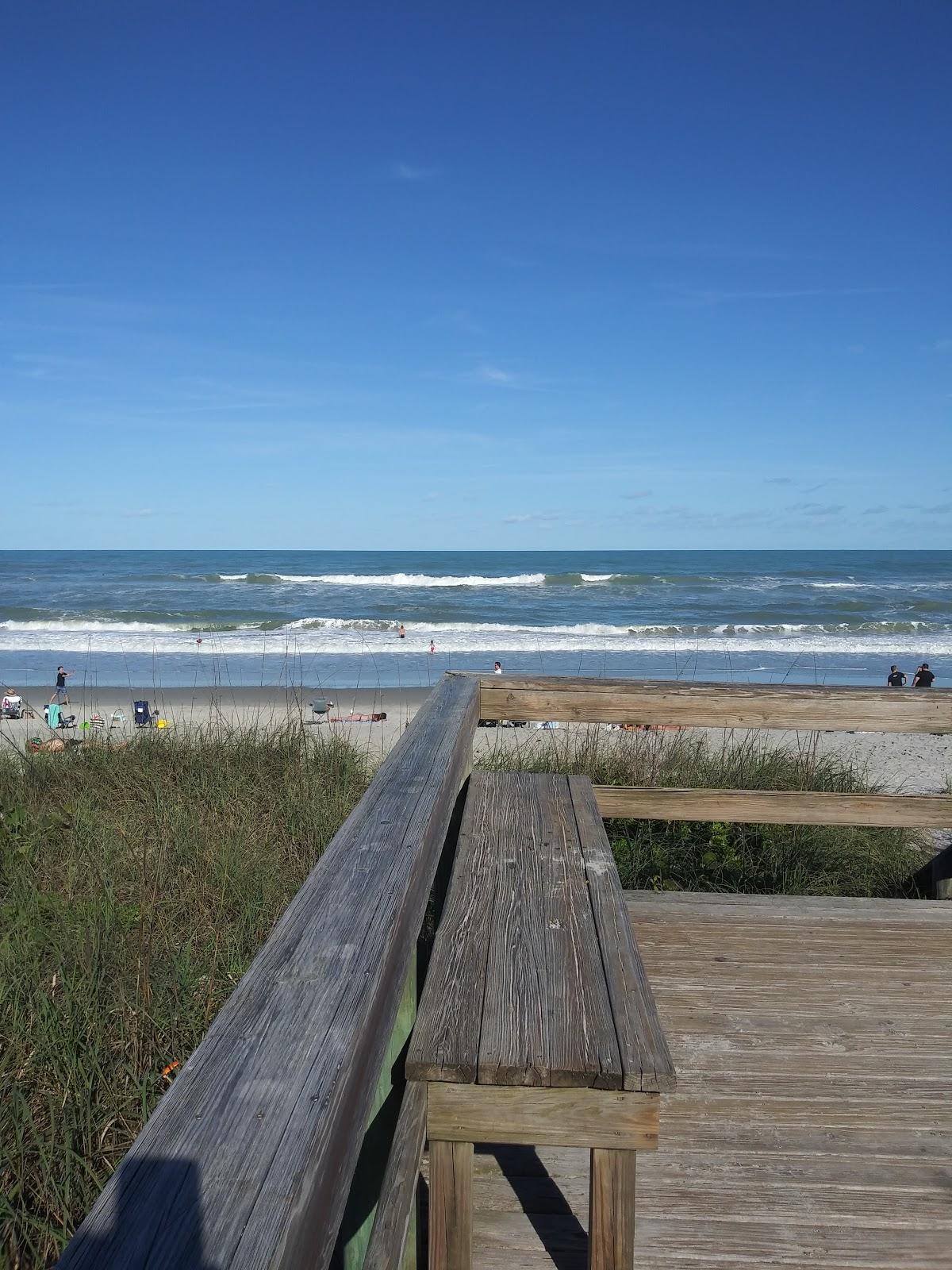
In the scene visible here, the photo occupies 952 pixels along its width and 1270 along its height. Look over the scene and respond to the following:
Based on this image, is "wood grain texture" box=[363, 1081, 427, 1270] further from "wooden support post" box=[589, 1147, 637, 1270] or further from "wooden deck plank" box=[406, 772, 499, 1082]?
"wooden support post" box=[589, 1147, 637, 1270]

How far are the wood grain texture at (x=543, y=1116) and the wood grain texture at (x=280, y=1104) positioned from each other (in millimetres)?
310

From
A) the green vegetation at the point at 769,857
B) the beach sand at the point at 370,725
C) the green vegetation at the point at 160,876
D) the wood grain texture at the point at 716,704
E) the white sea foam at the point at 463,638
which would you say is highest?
the wood grain texture at the point at 716,704

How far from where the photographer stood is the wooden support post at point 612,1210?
156 cm

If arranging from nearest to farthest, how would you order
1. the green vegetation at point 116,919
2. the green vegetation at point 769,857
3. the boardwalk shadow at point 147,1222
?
1. the boardwalk shadow at point 147,1222
2. the green vegetation at point 116,919
3. the green vegetation at point 769,857

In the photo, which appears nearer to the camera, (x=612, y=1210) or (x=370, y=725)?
(x=612, y=1210)

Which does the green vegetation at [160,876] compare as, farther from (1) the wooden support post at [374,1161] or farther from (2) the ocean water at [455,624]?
(2) the ocean water at [455,624]

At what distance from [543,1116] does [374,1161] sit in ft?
1.09

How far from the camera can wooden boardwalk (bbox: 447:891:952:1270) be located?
1930 mm

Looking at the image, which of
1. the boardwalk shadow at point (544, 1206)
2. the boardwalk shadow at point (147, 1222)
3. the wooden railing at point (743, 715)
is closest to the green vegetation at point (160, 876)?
the boardwalk shadow at point (544, 1206)

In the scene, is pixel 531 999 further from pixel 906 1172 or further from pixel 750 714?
pixel 750 714

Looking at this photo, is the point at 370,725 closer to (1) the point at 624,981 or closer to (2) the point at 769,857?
(2) the point at 769,857

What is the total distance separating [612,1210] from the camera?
1.58 meters

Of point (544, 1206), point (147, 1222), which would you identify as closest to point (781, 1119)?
point (544, 1206)

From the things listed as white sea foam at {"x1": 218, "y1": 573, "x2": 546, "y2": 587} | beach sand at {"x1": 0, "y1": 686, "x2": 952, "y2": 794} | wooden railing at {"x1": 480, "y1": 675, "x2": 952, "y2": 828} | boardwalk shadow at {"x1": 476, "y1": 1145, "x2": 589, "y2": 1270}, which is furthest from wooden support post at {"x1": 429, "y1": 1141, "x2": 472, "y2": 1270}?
white sea foam at {"x1": 218, "y1": 573, "x2": 546, "y2": 587}
